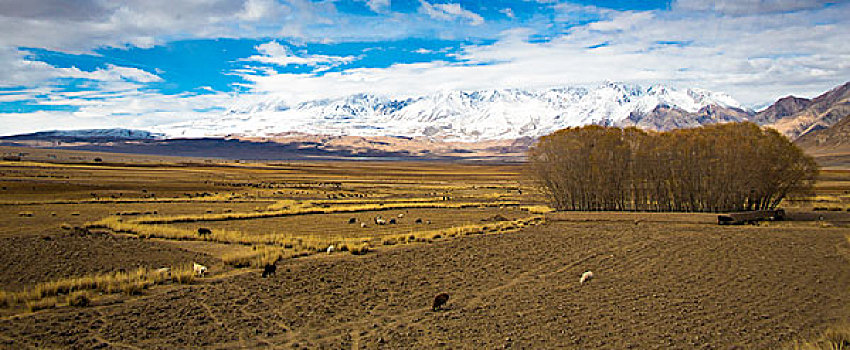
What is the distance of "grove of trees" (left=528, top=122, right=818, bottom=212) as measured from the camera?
30828mm

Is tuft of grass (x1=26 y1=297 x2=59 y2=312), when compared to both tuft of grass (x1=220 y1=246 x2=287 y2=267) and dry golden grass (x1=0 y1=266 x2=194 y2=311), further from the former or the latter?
tuft of grass (x1=220 y1=246 x2=287 y2=267)

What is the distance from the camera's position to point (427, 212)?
125 ft

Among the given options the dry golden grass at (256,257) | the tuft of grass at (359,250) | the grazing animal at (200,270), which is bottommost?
the tuft of grass at (359,250)

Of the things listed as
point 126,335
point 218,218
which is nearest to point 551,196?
point 218,218

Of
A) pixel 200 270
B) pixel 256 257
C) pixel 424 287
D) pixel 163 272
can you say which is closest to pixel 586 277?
pixel 424 287

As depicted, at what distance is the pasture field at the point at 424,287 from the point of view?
35.4 feet

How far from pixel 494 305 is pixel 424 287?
2.47 metres

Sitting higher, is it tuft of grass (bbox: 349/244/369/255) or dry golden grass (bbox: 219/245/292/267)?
dry golden grass (bbox: 219/245/292/267)

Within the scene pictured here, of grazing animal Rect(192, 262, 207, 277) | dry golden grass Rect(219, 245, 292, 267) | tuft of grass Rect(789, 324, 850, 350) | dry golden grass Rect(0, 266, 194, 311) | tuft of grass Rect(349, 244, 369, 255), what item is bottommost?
tuft of grass Rect(349, 244, 369, 255)

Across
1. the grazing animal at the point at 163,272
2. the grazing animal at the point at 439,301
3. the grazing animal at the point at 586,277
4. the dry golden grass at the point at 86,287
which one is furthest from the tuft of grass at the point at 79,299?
the grazing animal at the point at 586,277

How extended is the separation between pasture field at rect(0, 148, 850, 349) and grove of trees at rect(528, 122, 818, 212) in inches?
141

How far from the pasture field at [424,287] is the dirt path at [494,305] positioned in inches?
2.0

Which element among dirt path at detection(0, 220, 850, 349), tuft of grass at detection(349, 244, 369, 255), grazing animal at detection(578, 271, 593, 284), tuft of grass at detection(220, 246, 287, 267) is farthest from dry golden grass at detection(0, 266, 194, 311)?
grazing animal at detection(578, 271, 593, 284)

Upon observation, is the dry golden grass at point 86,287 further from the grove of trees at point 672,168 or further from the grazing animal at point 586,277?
the grove of trees at point 672,168
